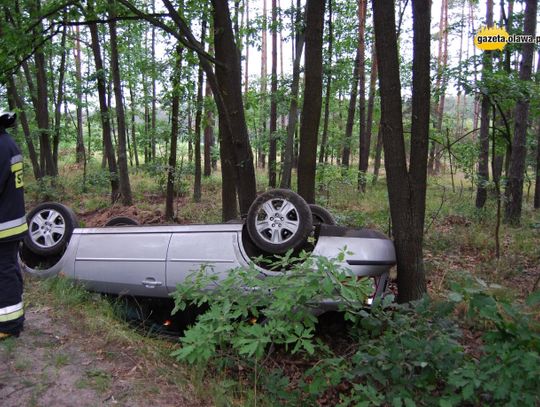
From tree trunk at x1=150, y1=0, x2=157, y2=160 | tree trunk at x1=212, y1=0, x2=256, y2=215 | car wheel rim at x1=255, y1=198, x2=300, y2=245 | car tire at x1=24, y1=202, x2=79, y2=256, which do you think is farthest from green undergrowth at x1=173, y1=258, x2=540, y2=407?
tree trunk at x1=150, y1=0, x2=157, y2=160

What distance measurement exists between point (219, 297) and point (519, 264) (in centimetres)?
540

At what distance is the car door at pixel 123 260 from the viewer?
4906 millimetres

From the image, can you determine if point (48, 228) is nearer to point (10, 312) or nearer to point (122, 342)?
point (10, 312)

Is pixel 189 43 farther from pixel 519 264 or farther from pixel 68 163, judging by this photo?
pixel 68 163

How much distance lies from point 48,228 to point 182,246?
2.09 metres

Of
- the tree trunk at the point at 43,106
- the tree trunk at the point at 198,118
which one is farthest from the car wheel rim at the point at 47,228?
the tree trunk at the point at 43,106

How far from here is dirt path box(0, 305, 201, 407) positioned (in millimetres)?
3143

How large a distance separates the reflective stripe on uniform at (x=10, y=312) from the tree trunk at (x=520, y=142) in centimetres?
1013

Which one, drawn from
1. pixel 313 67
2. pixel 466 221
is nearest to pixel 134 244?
pixel 313 67

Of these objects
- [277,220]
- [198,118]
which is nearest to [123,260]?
[277,220]

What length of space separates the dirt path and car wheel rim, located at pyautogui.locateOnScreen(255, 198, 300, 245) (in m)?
1.73

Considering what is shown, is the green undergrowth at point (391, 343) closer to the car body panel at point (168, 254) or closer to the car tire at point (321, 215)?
the car body panel at point (168, 254)

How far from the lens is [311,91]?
A: 7.18m

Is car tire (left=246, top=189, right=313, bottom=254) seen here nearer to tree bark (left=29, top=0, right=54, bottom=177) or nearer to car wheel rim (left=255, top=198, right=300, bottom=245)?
car wheel rim (left=255, top=198, right=300, bottom=245)
